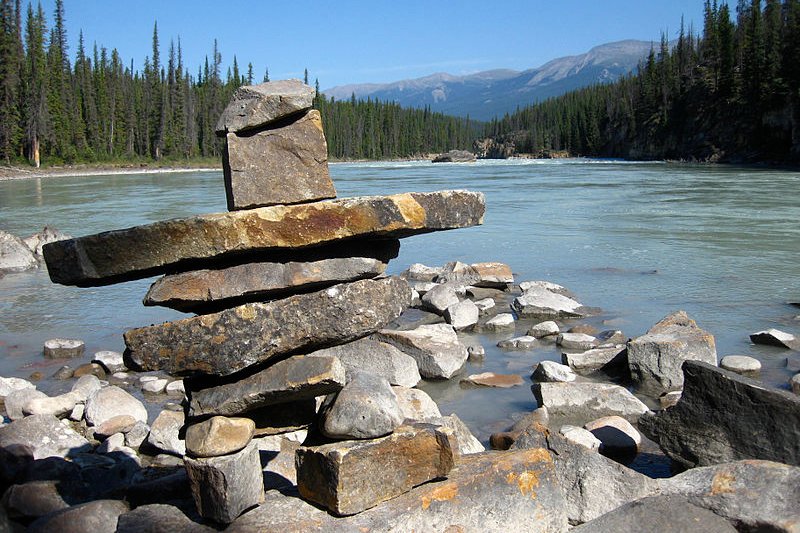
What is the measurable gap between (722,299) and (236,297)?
563 inches

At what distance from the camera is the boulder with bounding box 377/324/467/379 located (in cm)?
Result: 1107

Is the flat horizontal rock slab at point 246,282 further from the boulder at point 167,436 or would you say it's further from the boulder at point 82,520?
the boulder at point 167,436

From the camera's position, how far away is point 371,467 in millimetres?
4980

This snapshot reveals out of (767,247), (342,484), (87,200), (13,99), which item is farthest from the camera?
(13,99)

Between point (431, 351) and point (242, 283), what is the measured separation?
21.1 ft

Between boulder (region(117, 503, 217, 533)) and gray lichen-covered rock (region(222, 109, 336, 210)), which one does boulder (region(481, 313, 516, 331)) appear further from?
boulder (region(117, 503, 217, 533))

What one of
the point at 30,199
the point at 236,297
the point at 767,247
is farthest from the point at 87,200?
the point at 236,297

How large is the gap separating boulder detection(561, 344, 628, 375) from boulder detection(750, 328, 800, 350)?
3.02 metres

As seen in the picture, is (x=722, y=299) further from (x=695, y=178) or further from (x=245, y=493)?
(x=695, y=178)

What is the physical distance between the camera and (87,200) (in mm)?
47188

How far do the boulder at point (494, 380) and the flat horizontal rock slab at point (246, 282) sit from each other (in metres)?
5.99

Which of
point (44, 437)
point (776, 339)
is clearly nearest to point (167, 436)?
point (44, 437)

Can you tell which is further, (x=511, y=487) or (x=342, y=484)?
(x=511, y=487)

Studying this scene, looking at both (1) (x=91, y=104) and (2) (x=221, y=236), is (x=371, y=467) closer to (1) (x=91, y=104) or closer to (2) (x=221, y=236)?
(2) (x=221, y=236)
